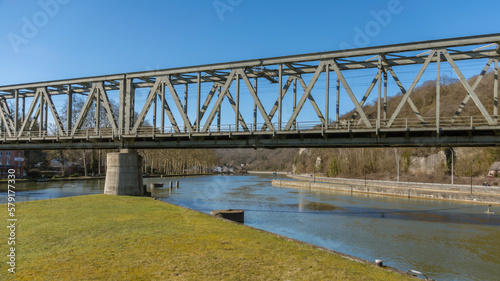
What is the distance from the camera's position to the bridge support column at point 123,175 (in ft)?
115

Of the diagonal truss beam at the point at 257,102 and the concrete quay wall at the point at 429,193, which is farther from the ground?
the diagonal truss beam at the point at 257,102

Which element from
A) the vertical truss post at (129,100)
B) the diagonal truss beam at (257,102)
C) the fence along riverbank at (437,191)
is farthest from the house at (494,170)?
the vertical truss post at (129,100)

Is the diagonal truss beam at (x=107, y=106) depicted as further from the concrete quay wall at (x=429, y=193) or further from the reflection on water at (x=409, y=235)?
the concrete quay wall at (x=429, y=193)

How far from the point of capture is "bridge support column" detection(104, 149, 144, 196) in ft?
115

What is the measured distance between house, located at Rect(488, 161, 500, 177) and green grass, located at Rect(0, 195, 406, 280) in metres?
63.3

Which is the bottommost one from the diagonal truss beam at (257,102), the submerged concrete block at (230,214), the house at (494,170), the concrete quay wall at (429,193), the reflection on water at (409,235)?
the concrete quay wall at (429,193)

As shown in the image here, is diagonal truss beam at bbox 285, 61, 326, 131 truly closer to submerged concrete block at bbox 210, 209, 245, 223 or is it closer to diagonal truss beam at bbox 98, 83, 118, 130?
submerged concrete block at bbox 210, 209, 245, 223

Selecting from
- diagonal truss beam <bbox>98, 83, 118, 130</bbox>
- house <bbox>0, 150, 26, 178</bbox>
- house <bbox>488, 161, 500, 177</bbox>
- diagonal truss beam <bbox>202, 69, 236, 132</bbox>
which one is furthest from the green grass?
house <bbox>0, 150, 26, 178</bbox>

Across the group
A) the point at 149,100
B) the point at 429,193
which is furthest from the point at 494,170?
the point at 149,100

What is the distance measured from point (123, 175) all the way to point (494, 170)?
64.2m

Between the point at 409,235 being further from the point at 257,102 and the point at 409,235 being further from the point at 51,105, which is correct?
the point at 51,105

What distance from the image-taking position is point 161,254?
12.2m

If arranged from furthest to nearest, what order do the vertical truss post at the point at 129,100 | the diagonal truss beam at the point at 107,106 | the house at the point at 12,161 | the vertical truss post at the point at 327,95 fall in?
the house at the point at 12,161 < the vertical truss post at the point at 129,100 < the diagonal truss beam at the point at 107,106 < the vertical truss post at the point at 327,95

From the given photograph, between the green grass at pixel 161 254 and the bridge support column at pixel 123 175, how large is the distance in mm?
15790
